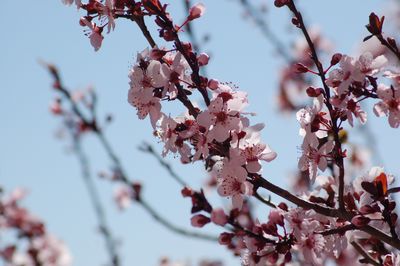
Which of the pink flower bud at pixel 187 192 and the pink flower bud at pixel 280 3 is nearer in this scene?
the pink flower bud at pixel 280 3

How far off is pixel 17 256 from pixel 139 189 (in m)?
2.85

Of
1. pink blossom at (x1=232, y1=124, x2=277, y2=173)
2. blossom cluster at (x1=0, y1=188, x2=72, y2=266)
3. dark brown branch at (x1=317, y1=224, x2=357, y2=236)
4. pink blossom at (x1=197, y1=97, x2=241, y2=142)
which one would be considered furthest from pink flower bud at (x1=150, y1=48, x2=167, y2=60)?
blossom cluster at (x1=0, y1=188, x2=72, y2=266)

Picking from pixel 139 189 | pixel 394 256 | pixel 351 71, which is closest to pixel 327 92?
pixel 351 71

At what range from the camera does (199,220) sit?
1.96 meters

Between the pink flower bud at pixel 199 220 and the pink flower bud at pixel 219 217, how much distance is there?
2.1 inches

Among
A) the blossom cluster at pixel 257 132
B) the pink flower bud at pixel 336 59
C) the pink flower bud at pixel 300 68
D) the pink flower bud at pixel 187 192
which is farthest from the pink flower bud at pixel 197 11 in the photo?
the pink flower bud at pixel 187 192

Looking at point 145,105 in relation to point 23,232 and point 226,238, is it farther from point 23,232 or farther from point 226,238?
point 23,232

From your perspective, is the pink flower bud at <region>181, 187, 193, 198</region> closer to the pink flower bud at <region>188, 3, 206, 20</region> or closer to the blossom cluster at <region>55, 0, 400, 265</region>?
the blossom cluster at <region>55, 0, 400, 265</region>

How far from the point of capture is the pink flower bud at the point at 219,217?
1903 millimetres

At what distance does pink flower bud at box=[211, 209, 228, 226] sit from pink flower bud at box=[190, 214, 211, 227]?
0.05 metres

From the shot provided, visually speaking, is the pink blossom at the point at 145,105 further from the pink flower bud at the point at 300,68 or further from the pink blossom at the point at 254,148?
the pink flower bud at the point at 300,68

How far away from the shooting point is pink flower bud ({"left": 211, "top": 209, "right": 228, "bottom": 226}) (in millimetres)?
1903

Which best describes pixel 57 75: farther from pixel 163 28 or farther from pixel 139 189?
pixel 163 28

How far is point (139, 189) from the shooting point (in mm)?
Result: 4004
